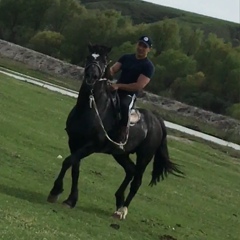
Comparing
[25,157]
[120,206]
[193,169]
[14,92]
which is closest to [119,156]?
[120,206]

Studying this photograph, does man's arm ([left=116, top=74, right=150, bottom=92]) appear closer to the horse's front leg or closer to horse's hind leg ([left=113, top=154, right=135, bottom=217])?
the horse's front leg

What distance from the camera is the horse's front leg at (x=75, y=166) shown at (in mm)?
12419

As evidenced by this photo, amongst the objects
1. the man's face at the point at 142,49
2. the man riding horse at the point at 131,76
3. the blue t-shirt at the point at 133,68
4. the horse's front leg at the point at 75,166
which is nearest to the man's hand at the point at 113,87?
the man riding horse at the point at 131,76

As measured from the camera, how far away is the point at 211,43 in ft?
293

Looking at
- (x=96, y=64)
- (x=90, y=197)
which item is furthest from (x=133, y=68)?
(x=90, y=197)

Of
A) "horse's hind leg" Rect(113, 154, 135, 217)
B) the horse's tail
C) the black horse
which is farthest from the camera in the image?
the horse's tail

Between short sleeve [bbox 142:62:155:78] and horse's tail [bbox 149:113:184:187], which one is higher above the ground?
short sleeve [bbox 142:62:155:78]

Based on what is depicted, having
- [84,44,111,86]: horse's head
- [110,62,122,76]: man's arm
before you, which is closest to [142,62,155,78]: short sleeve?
[110,62,122,76]: man's arm

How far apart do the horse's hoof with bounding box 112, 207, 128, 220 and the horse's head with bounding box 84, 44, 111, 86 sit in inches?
118

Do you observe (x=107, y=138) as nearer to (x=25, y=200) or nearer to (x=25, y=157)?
(x=25, y=200)

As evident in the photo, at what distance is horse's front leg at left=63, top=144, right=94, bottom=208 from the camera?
12.4 meters

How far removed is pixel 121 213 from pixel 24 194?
6.93ft

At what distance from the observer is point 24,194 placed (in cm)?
1283

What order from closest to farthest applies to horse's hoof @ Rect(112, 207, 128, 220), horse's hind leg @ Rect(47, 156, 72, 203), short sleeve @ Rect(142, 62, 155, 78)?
horse's hind leg @ Rect(47, 156, 72, 203) < short sleeve @ Rect(142, 62, 155, 78) < horse's hoof @ Rect(112, 207, 128, 220)
